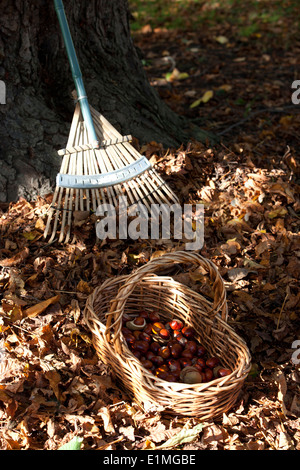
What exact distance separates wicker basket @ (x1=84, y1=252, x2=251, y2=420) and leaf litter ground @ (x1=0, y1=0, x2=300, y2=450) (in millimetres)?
99

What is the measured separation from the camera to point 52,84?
10.8 ft

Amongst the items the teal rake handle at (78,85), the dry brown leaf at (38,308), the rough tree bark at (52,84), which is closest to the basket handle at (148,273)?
the dry brown leaf at (38,308)

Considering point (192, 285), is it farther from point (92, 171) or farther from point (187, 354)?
point (92, 171)

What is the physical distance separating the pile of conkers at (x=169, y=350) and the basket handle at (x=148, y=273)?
0.23 metres

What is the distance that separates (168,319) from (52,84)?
5.84ft

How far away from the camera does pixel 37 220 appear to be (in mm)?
2955

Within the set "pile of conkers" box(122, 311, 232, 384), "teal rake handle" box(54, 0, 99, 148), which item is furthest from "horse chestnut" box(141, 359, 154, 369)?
"teal rake handle" box(54, 0, 99, 148)

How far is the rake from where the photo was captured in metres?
2.90

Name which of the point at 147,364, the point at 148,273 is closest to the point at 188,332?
the point at 147,364

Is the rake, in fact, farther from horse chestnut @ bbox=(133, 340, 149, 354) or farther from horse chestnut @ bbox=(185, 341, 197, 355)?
horse chestnut @ bbox=(185, 341, 197, 355)

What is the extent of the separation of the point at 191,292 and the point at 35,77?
176 centimetres
